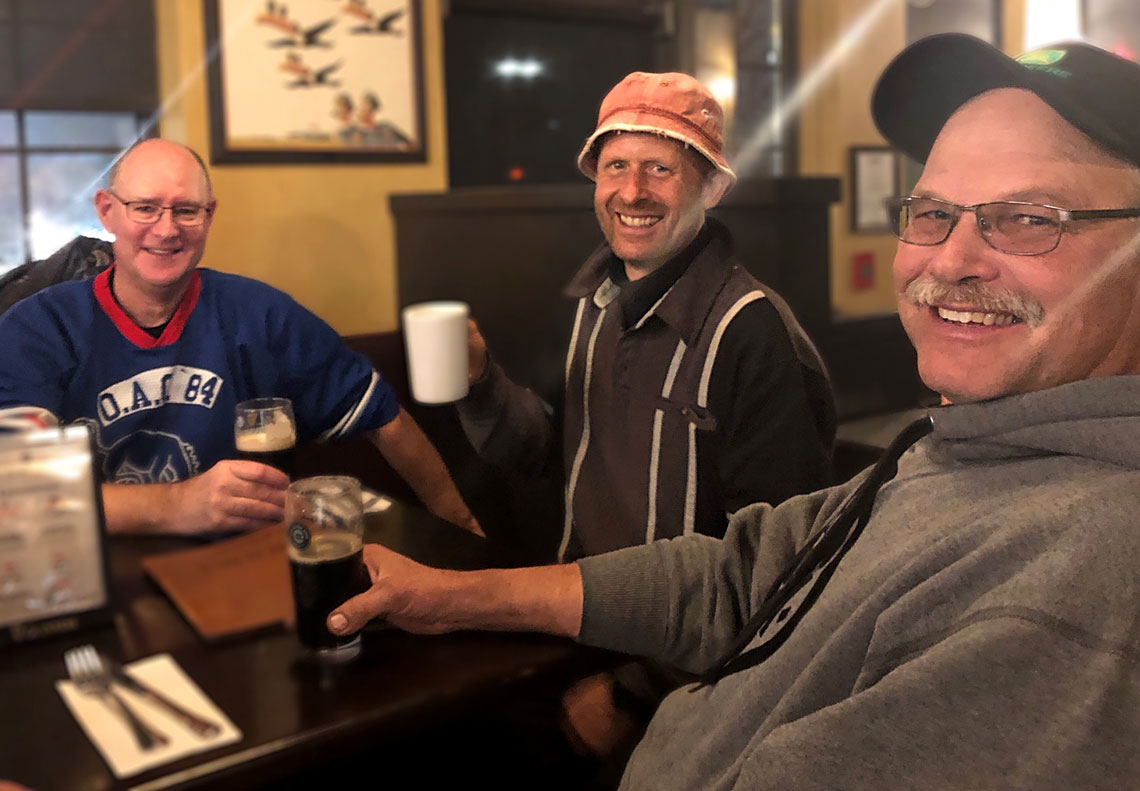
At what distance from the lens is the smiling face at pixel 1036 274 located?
0.70m

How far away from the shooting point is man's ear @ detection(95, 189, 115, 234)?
0.94 meters

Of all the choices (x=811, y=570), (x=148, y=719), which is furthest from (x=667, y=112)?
(x=148, y=719)

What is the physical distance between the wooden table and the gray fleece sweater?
0.21 m

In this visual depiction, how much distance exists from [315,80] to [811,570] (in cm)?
94

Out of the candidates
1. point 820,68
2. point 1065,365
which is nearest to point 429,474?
point 1065,365

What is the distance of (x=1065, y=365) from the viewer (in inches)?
27.9

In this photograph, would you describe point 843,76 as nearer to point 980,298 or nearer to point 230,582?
point 980,298

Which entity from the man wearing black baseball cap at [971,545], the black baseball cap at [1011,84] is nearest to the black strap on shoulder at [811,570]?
the man wearing black baseball cap at [971,545]

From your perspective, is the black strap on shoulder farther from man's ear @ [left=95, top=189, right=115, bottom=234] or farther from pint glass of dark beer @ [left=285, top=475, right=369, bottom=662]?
man's ear @ [left=95, top=189, right=115, bottom=234]

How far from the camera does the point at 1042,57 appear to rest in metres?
0.74

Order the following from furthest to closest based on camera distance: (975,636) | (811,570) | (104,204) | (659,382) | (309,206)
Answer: (309,206) → (659,382) → (104,204) → (811,570) → (975,636)

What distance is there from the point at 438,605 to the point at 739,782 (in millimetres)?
295

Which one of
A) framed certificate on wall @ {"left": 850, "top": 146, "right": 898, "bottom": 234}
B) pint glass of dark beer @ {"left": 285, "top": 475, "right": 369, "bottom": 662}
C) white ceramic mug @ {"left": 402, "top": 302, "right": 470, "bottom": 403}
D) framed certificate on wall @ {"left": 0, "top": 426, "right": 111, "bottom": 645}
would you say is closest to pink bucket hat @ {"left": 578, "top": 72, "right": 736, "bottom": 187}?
framed certificate on wall @ {"left": 850, "top": 146, "right": 898, "bottom": 234}

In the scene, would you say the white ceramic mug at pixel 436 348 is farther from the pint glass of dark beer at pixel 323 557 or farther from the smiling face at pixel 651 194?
the smiling face at pixel 651 194
